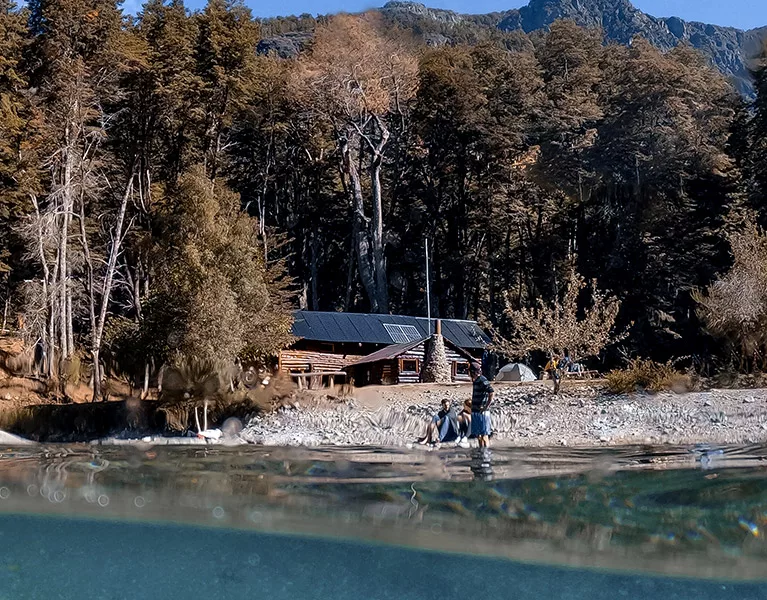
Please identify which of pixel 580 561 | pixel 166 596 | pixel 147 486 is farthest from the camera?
pixel 147 486

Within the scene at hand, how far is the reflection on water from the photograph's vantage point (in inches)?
535

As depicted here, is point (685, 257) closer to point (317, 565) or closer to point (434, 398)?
point (434, 398)

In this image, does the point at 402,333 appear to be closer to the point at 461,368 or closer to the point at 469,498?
the point at 461,368

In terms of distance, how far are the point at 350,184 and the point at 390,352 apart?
15148mm

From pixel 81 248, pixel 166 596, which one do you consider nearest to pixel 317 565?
pixel 166 596

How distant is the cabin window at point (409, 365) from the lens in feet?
110

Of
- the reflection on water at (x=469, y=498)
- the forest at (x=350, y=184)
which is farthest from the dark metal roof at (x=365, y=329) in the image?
the reflection on water at (x=469, y=498)

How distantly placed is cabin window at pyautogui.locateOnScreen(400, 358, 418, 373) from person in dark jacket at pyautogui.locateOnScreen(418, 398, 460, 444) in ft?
30.4

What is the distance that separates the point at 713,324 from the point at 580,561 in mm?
17377

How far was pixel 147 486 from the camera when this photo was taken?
17094mm

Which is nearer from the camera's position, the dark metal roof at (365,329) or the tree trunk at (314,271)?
the dark metal roof at (365,329)

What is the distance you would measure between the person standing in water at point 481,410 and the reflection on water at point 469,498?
1390 mm

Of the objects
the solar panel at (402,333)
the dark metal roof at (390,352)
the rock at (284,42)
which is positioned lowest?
the dark metal roof at (390,352)

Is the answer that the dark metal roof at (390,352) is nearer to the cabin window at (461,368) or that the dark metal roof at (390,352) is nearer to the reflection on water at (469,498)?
the cabin window at (461,368)
